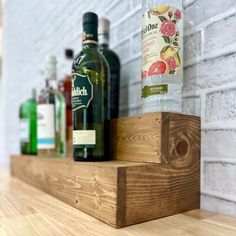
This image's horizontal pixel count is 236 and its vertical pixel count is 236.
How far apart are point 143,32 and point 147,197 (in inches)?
13.9

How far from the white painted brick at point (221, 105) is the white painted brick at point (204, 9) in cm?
17

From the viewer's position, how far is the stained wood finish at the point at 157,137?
55cm

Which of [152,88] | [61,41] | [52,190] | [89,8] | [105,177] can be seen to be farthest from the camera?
[61,41]

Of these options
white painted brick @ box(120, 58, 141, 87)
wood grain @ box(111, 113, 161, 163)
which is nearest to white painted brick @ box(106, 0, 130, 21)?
white painted brick @ box(120, 58, 141, 87)

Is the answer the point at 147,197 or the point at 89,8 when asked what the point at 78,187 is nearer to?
the point at 147,197

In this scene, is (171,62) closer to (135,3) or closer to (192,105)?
(192,105)

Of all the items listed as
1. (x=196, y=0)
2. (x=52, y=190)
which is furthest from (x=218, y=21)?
(x=52, y=190)

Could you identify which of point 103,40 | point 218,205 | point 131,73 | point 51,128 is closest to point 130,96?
point 131,73

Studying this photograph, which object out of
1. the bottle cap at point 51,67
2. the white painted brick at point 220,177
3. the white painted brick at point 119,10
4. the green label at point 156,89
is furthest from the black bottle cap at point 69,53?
the white painted brick at point 220,177

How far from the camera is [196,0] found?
0.65 metres

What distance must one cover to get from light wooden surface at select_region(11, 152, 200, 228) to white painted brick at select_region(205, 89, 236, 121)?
0.31ft

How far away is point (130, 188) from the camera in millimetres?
499

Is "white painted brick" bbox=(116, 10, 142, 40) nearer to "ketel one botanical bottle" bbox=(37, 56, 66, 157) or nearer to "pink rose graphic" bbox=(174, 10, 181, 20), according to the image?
"pink rose graphic" bbox=(174, 10, 181, 20)

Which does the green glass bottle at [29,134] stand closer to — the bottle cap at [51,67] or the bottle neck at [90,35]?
the bottle cap at [51,67]
